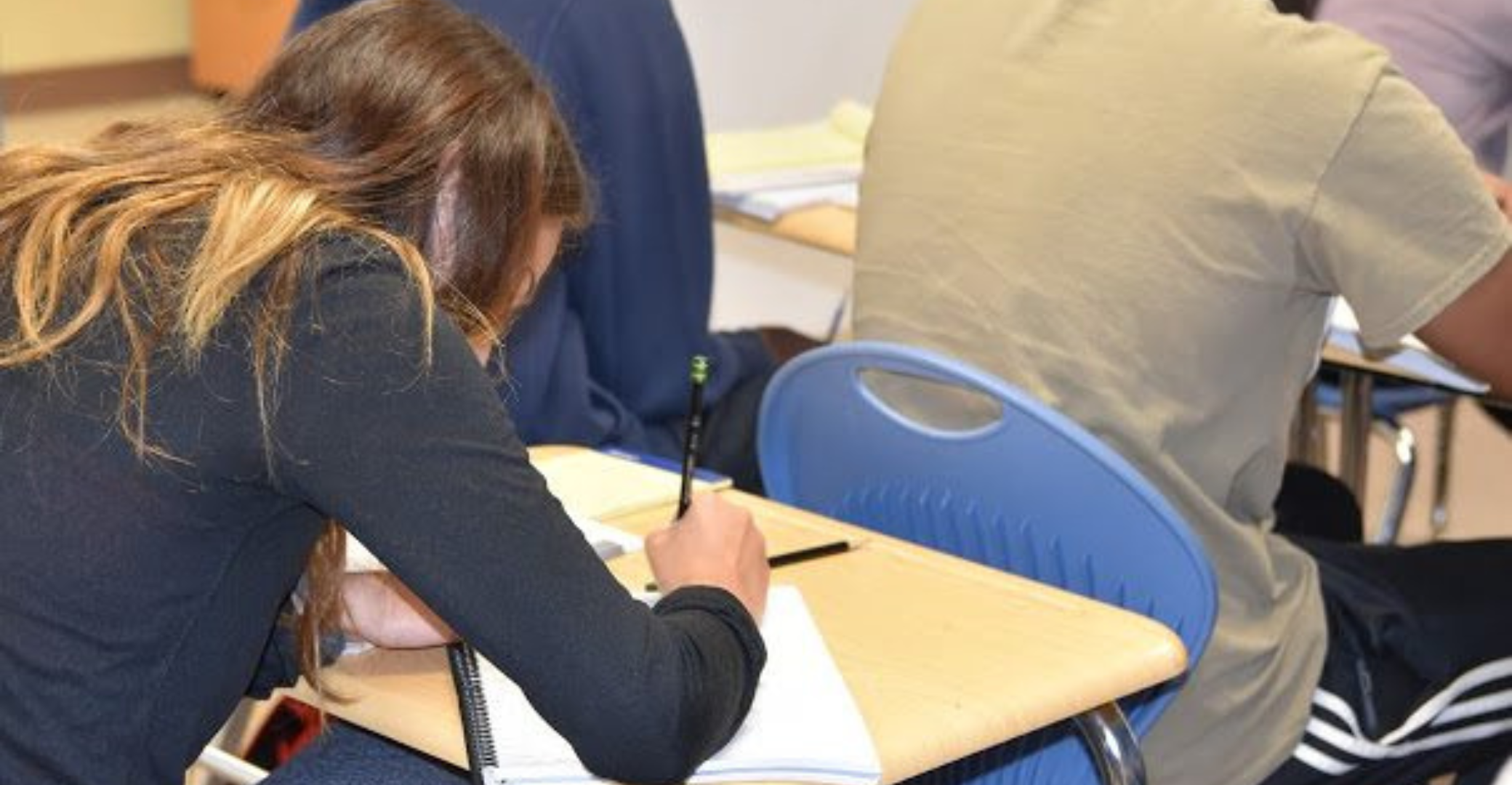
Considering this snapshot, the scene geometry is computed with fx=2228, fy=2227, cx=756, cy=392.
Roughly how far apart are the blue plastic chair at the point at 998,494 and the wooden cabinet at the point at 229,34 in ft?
14.6

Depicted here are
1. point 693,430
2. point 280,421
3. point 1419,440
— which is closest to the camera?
point 280,421

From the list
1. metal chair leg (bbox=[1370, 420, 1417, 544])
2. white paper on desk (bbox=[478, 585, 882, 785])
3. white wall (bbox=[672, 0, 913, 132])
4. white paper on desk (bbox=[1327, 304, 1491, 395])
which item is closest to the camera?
white paper on desk (bbox=[478, 585, 882, 785])

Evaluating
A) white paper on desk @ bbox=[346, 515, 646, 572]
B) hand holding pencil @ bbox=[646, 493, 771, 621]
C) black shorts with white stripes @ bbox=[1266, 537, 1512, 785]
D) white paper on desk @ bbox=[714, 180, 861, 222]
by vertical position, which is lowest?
black shorts with white stripes @ bbox=[1266, 537, 1512, 785]

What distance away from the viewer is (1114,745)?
154 cm

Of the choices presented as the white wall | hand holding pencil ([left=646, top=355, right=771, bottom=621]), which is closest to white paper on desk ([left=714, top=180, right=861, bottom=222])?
hand holding pencil ([left=646, top=355, right=771, bottom=621])

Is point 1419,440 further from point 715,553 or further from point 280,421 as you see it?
point 280,421

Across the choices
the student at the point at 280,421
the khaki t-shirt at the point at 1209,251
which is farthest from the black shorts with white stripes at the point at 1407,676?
the student at the point at 280,421

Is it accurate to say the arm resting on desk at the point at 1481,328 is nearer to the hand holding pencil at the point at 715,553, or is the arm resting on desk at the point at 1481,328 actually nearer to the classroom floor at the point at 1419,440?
the hand holding pencil at the point at 715,553

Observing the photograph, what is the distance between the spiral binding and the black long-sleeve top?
0.08 m

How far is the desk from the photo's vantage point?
1.42 meters

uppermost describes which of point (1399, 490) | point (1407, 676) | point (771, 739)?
point (771, 739)

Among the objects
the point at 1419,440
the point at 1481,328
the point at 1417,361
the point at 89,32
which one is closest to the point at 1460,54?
the point at 1417,361

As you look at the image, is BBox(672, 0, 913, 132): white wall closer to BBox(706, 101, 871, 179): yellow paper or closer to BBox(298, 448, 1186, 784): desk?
BBox(706, 101, 871, 179): yellow paper

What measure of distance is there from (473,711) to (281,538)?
0.17 m
